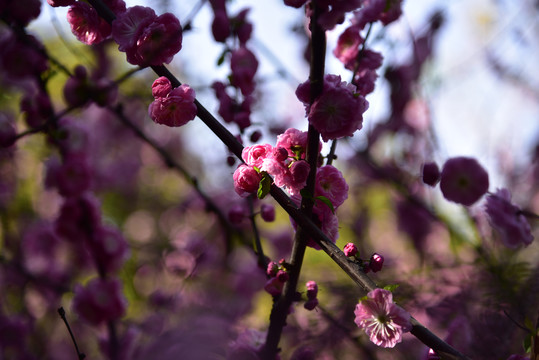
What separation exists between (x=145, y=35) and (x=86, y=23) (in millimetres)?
196

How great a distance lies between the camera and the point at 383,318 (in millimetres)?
727

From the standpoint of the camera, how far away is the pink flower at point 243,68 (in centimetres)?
111

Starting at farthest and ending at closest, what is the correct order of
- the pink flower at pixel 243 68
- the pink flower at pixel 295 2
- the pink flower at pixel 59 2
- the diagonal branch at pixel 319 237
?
the pink flower at pixel 243 68, the pink flower at pixel 59 2, the pink flower at pixel 295 2, the diagonal branch at pixel 319 237

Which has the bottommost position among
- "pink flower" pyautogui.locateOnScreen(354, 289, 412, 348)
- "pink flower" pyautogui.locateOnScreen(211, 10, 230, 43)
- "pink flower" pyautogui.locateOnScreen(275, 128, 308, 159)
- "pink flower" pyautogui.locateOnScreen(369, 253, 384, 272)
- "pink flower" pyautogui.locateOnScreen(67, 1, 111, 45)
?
"pink flower" pyautogui.locateOnScreen(354, 289, 412, 348)

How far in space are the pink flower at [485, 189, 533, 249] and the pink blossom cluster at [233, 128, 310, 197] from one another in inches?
19.6

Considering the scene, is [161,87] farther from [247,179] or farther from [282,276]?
[282,276]

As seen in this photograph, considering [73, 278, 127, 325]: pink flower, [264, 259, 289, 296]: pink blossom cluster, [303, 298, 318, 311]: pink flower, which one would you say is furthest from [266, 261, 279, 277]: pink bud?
[73, 278, 127, 325]: pink flower

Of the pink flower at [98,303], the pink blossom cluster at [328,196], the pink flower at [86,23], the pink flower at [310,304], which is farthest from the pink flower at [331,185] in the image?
the pink flower at [98,303]

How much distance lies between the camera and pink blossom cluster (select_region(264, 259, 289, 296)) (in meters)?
0.83

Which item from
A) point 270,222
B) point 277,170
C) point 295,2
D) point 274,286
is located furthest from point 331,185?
point 270,222

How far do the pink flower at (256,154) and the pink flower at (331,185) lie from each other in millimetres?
105

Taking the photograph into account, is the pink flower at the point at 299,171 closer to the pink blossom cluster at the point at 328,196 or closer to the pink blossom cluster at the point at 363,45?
the pink blossom cluster at the point at 328,196

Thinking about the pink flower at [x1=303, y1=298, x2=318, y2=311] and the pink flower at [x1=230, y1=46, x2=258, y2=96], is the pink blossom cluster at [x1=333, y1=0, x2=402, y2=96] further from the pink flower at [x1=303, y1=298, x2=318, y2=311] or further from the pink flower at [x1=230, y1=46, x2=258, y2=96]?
the pink flower at [x1=303, y1=298, x2=318, y2=311]

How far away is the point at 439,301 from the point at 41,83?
1.48 metres
